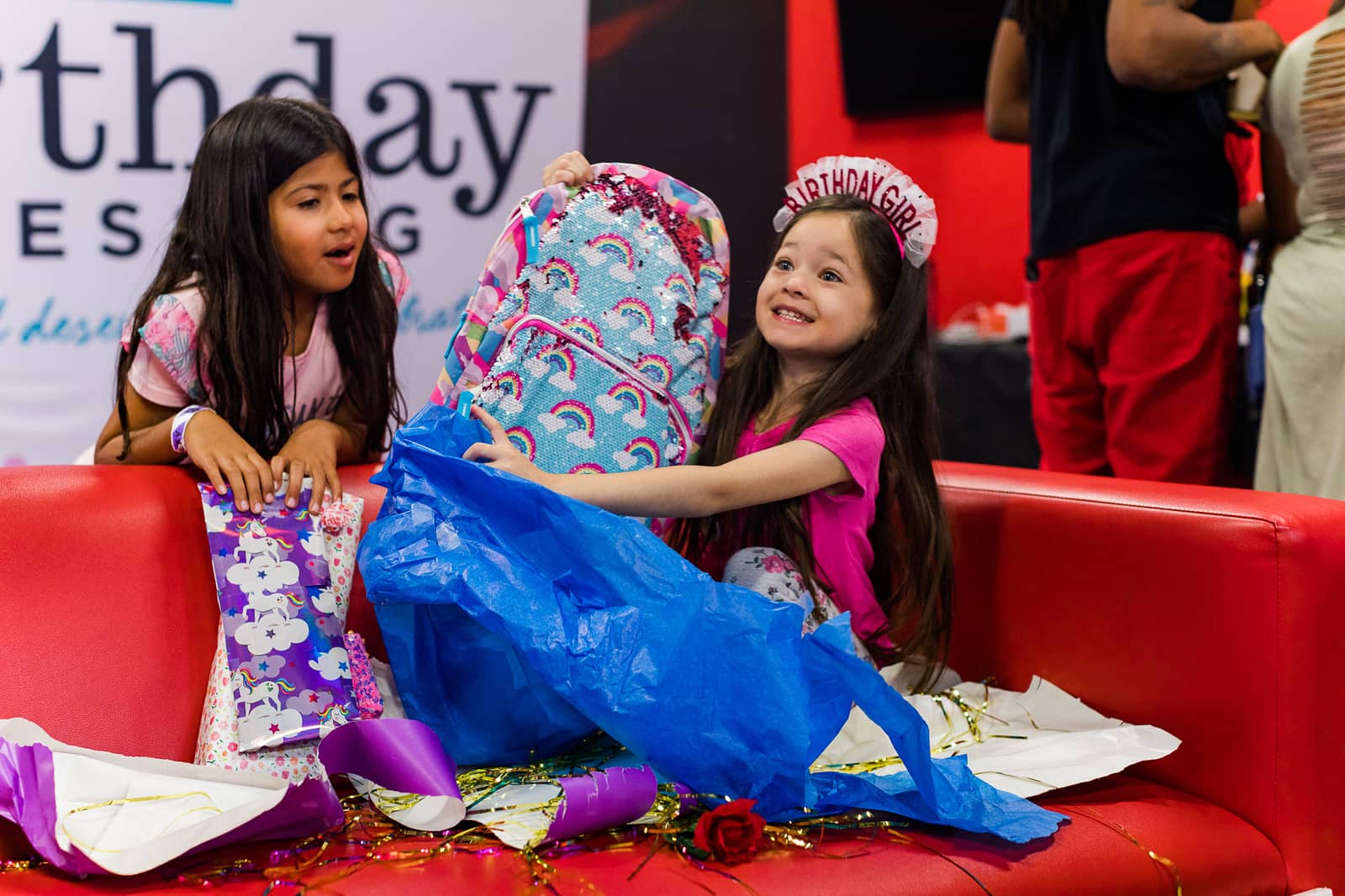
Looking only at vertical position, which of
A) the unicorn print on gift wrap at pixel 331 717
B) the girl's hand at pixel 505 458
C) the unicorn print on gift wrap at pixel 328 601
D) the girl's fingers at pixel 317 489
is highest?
the girl's hand at pixel 505 458

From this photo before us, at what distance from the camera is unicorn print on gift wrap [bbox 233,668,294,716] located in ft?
4.31

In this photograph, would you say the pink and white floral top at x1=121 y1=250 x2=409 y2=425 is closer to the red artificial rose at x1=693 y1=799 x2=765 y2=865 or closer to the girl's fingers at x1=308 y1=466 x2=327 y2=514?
the girl's fingers at x1=308 y1=466 x2=327 y2=514

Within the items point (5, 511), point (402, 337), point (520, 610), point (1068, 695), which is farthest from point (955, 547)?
point (402, 337)

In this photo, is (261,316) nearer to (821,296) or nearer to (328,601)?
(328,601)

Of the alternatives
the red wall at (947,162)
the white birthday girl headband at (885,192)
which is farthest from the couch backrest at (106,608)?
the red wall at (947,162)

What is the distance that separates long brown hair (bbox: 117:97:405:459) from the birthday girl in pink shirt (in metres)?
0.34

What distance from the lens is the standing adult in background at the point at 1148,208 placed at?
191 cm

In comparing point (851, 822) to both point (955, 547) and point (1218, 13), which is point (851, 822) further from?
point (1218, 13)

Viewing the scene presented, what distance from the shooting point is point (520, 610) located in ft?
3.89

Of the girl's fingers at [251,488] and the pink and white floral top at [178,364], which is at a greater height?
the pink and white floral top at [178,364]

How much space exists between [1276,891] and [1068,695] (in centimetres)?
29

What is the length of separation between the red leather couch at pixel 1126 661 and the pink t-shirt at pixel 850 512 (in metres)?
0.25

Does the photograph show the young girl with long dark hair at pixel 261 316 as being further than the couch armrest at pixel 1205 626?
Yes

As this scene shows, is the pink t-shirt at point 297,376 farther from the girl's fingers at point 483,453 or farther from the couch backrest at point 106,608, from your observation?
the girl's fingers at point 483,453
